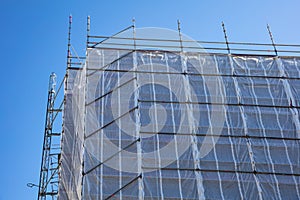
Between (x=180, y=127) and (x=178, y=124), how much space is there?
0.31 ft

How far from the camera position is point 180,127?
1179 cm

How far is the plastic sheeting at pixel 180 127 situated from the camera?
35.9ft

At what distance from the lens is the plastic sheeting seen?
10.9m

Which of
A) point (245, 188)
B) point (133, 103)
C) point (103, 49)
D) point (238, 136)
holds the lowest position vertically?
point (245, 188)

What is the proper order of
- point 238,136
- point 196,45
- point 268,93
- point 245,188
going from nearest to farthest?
point 245,188 → point 238,136 → point 268,93 → point 196,45

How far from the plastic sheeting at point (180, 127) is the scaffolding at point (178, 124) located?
0.08ft

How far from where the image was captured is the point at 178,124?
38.9 feet

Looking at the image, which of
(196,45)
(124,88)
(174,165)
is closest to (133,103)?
(124,88)

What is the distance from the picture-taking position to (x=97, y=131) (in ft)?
37.7

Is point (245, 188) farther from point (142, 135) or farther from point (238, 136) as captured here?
point (142, 135)

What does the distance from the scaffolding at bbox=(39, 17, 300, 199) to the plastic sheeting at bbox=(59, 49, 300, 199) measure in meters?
0.02

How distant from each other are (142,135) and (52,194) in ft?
11.3

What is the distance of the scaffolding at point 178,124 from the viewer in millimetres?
10961

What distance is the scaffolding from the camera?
1096 centimetres
